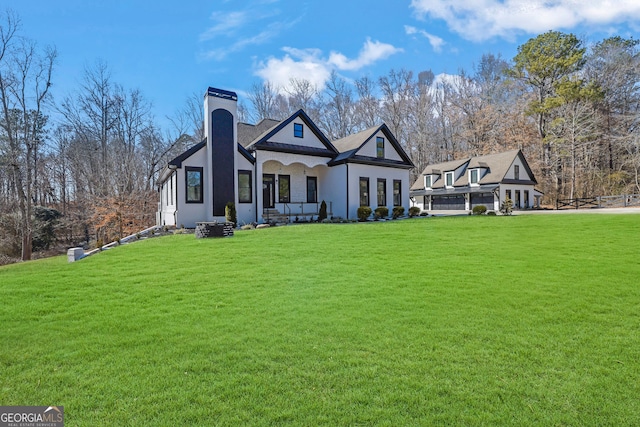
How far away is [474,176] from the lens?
3238 cm

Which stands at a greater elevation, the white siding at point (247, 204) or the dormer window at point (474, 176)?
the dormer window at point (474, 176)

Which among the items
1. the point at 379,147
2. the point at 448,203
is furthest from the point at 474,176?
the point at 379,147

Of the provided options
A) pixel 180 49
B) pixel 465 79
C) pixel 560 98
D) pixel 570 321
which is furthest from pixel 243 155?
pixel 465 79

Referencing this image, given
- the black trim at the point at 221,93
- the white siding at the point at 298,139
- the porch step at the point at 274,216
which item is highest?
the black trim at the point at 221,93

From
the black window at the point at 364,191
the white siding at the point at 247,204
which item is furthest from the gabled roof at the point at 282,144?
the black window at the point at 364,191

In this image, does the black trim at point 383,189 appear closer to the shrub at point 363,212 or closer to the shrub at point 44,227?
the shrub at point 363,212

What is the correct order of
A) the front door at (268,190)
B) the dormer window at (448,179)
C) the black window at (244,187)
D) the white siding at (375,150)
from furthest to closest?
the dormer window at (448,179)
the white siding at (375,150)
the front door at (268,190)
the black window at (244,187)

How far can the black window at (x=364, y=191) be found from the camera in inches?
789

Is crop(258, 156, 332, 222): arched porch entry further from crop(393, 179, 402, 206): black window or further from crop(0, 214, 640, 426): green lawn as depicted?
crop(0, 214, 640, 426): green lawn

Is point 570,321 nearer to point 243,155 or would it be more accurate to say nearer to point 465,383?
point 465,383

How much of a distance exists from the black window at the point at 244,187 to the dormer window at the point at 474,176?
25357 mm

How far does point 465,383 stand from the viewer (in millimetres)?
2666

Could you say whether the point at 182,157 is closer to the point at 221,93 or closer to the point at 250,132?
the point at 221,93

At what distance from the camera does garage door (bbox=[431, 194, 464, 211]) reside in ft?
112
